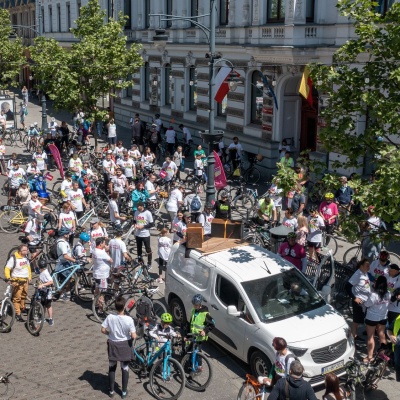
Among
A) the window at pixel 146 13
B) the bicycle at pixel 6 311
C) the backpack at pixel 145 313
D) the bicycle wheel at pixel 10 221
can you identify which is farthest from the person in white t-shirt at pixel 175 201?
the window at pixel 146 13

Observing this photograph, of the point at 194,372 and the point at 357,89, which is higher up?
the point at 357,89

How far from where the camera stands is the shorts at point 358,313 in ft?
38.9

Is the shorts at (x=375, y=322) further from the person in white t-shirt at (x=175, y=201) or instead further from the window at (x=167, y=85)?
the window at (x=167, y=85)

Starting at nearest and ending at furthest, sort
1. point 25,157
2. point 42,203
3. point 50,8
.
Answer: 1. point 42,203
2. point 25,157
3. point 50,8

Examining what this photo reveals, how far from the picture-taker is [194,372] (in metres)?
10.7

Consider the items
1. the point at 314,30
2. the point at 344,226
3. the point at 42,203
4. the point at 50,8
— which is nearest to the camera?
the point at 344,226

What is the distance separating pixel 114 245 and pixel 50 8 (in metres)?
44.6

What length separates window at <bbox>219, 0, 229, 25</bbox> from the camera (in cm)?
2833

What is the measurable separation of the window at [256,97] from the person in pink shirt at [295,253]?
13727mm

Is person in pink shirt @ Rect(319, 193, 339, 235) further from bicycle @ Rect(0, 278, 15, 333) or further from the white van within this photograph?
bicycle @ Rect(0, 278, 15, 333)

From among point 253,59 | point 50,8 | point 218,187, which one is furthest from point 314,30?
point 50,8

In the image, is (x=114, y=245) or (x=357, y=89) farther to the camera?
(x=114, y=245)

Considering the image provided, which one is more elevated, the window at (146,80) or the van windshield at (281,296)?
the window at (146,80)

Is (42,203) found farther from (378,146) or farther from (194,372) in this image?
(378,146)
